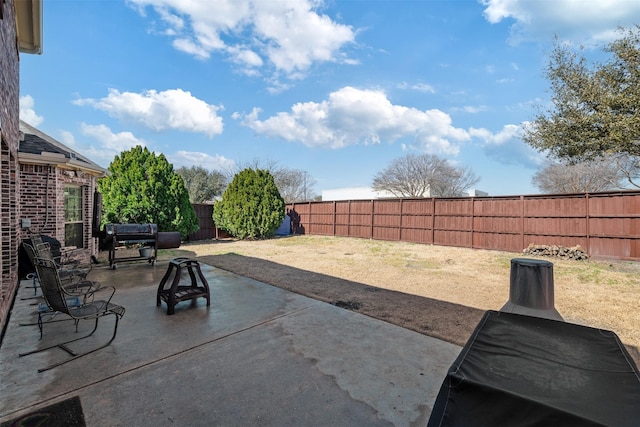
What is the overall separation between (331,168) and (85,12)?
2893cm

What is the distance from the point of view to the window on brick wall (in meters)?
7.04

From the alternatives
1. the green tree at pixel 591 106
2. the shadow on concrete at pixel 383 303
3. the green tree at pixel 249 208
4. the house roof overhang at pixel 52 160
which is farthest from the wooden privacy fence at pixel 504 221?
the house roof overhang at pixel 52 160

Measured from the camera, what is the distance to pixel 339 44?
10273 mm

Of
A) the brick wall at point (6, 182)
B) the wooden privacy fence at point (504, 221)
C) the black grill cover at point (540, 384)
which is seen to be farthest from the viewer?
the wooden privacy fence at point (504, 221)

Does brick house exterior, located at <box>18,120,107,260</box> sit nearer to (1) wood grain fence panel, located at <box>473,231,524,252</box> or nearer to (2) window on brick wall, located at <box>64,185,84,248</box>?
(2) window on brick wall, located at <box>64,185,84,248</box>

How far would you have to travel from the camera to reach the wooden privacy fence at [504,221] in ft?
28.5

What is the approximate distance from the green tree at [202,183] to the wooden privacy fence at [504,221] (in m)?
15.8

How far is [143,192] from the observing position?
403 inches

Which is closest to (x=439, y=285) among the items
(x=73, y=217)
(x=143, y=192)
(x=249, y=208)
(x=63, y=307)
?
(x=63, y=307)

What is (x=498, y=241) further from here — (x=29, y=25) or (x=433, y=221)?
(x=29, y=25)

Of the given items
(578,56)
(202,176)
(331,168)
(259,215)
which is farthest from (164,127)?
(578,56)

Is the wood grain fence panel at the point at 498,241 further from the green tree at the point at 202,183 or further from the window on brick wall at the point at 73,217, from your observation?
the green tree at the point at 202,183

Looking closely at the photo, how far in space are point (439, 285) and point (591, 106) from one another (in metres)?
8.08

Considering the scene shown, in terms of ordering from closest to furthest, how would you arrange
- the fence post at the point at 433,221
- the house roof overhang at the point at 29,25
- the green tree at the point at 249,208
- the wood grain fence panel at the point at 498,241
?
1. the house roof overhang at the point at 29,25
2. the wood grain fence panel at the point at 498,241
3. the fence post at the point at 433,221
4. the green tree at the point at 249,208
